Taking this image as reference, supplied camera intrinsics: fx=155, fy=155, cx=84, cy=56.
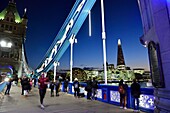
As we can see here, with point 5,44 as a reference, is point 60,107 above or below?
below

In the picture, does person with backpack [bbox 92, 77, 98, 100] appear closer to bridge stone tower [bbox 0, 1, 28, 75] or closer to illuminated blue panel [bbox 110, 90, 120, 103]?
illuminated blue panel [bbox 110, 90, 120, 103]

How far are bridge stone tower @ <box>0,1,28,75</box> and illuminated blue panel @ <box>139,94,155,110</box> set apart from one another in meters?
48.8

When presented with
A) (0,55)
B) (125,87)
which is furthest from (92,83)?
(0,55)

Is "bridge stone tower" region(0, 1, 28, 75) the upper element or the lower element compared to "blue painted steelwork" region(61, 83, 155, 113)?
upper

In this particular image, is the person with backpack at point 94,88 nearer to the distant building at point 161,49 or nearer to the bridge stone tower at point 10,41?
the distant building at point 161,49

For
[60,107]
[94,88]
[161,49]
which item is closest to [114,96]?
[94,88]

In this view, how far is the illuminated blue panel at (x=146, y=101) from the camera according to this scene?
236 inches

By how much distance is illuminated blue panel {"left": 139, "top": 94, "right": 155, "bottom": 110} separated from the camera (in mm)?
5995

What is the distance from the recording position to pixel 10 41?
53.0m

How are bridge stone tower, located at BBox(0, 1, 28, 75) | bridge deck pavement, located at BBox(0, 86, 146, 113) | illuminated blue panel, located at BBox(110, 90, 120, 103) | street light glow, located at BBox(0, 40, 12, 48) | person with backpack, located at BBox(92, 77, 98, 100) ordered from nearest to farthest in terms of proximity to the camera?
1. bridge deck pavement, located at BBox(0, 86, 146, 113)
2. illuminated blue panel, located at BBox(110, 90, 120, 103)
3. person with backpack, located at BBox(92, 77, 98, 100)
4. street light glow, located at BBox(0, 40, 12, 48)
5. bridge stone tower, located at BBox(0, 1, 28, 75)

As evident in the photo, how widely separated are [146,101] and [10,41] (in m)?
54.9

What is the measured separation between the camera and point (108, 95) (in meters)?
8.70

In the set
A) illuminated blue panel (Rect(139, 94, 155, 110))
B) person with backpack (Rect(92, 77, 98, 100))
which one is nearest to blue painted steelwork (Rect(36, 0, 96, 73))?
person with backpack (Rect(92, 77, 98, 100))

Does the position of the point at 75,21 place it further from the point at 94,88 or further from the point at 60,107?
the point at 60,107
